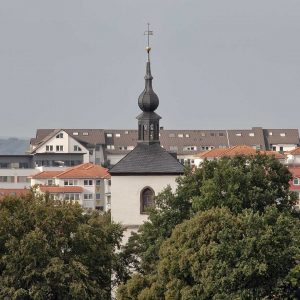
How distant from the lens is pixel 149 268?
301 ft

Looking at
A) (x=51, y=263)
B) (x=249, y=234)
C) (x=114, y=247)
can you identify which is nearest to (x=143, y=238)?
(x=114, y=247)

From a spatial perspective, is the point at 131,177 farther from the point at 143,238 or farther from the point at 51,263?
the point at 51,263

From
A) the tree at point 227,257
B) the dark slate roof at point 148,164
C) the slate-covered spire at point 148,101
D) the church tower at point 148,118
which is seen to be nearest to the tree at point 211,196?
the tree at point 227,257

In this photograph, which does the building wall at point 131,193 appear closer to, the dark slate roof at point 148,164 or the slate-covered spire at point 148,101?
the dark slate roof at point 148,164

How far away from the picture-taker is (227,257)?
263 feet

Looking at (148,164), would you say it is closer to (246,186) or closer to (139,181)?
(139,181)

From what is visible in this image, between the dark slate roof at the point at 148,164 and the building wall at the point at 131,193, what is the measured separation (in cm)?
29

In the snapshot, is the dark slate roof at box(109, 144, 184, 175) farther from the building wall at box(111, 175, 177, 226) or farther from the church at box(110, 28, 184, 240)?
the building wall at box(111, 175, 177, 226)

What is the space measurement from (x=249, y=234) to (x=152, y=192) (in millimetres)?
22201

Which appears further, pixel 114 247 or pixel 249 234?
pixel 114 247

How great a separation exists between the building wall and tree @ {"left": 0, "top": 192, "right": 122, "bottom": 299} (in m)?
10.2

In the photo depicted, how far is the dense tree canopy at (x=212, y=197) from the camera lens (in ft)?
300

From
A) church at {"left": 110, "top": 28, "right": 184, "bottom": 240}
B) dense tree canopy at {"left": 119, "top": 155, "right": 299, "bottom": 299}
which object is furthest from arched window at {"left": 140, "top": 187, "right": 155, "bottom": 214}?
dense tree canopy at {"left": 119, "top": 155, "right": 299, "bottom": 299}

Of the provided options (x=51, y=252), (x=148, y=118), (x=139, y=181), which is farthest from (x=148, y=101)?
(x=51, y=252)
